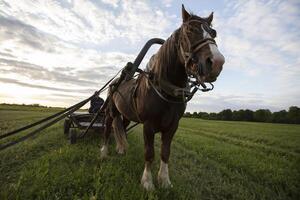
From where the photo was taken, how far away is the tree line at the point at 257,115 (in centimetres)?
5978

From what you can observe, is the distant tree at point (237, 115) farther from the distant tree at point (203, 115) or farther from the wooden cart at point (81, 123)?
the wooden cart at point (81, 123)

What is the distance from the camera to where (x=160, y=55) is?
11.0 ft

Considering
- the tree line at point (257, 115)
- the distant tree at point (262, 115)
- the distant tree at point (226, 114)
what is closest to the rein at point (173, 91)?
the tree line at point (257, 115)

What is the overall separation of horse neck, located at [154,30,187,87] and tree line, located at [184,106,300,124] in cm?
6362

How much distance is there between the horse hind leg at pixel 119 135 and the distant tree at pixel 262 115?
65.6 meters

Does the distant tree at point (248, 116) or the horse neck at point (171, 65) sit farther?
the distant tree at point (248, 116)

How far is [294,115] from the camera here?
59.2 meters

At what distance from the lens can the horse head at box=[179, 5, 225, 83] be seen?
2.22 meters

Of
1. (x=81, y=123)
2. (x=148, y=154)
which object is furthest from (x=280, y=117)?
(x=148, y=154)

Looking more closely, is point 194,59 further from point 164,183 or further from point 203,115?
point 203,115

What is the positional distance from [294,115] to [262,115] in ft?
27.0

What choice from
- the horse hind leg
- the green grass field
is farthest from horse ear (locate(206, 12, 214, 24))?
the horse hind leg

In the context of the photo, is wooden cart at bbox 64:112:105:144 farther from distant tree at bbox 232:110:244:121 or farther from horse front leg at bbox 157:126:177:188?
distant tree at bbox 232:110:244:121

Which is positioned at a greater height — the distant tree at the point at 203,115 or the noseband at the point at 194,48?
the distant tree at the point at 203,115
